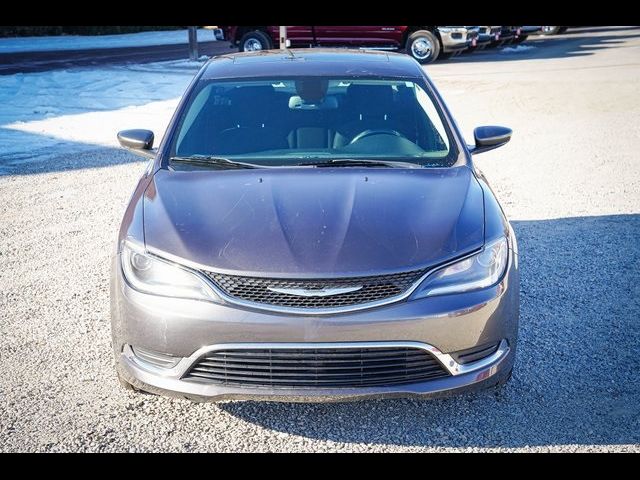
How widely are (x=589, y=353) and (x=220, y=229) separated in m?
2.19

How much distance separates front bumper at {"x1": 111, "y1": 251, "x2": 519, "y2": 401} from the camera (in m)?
3.00

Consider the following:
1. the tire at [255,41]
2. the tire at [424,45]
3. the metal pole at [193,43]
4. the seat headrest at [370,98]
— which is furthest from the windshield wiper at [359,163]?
the tire at [255,41]

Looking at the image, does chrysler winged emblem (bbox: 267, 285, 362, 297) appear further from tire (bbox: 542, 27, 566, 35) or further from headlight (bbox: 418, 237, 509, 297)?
tire (bbox: 542, 27, 566, 35)

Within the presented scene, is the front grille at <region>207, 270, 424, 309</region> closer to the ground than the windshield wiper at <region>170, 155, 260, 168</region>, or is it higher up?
closer to the ground

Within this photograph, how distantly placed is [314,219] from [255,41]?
19.0 meters

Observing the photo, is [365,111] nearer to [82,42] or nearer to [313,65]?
[313,65]

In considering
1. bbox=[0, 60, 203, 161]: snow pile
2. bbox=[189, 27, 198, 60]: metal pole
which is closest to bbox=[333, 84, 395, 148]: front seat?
bbox=[0, 60, 203, 161]: snow pile

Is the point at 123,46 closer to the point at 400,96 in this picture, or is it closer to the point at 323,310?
the point at 400,96

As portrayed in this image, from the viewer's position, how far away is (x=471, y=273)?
3.22 m

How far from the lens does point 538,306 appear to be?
4.72 meters

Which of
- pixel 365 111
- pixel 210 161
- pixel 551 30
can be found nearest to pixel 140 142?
pixel 210 161

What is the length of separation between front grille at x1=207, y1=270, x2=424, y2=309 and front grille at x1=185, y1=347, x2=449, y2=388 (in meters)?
0.20

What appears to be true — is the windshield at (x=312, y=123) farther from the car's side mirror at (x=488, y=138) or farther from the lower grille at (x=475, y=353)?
the lower grille at (x=475, y=353)
